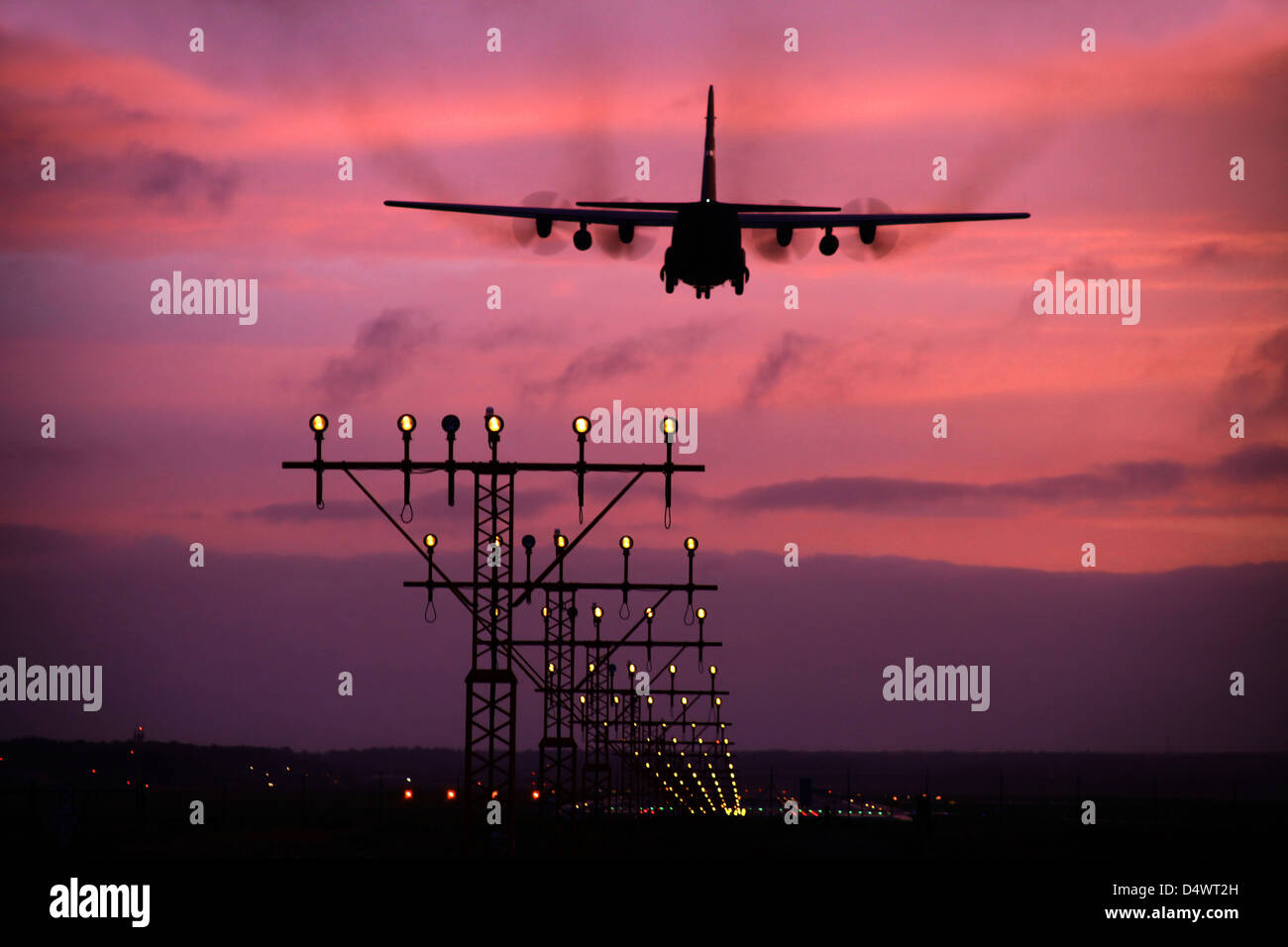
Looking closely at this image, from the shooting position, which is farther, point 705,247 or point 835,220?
point 835,220

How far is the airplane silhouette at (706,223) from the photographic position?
51750mm

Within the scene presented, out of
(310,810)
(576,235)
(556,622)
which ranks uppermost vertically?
(576,235)

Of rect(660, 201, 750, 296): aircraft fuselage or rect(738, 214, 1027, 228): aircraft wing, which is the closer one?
rect(660, 201, 750, 296): aircraft fuselage

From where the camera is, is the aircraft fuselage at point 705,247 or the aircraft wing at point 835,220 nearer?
the aircraft fuselage at point 705,247

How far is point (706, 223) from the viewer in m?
51.8

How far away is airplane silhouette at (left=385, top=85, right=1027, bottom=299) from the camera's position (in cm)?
5175
